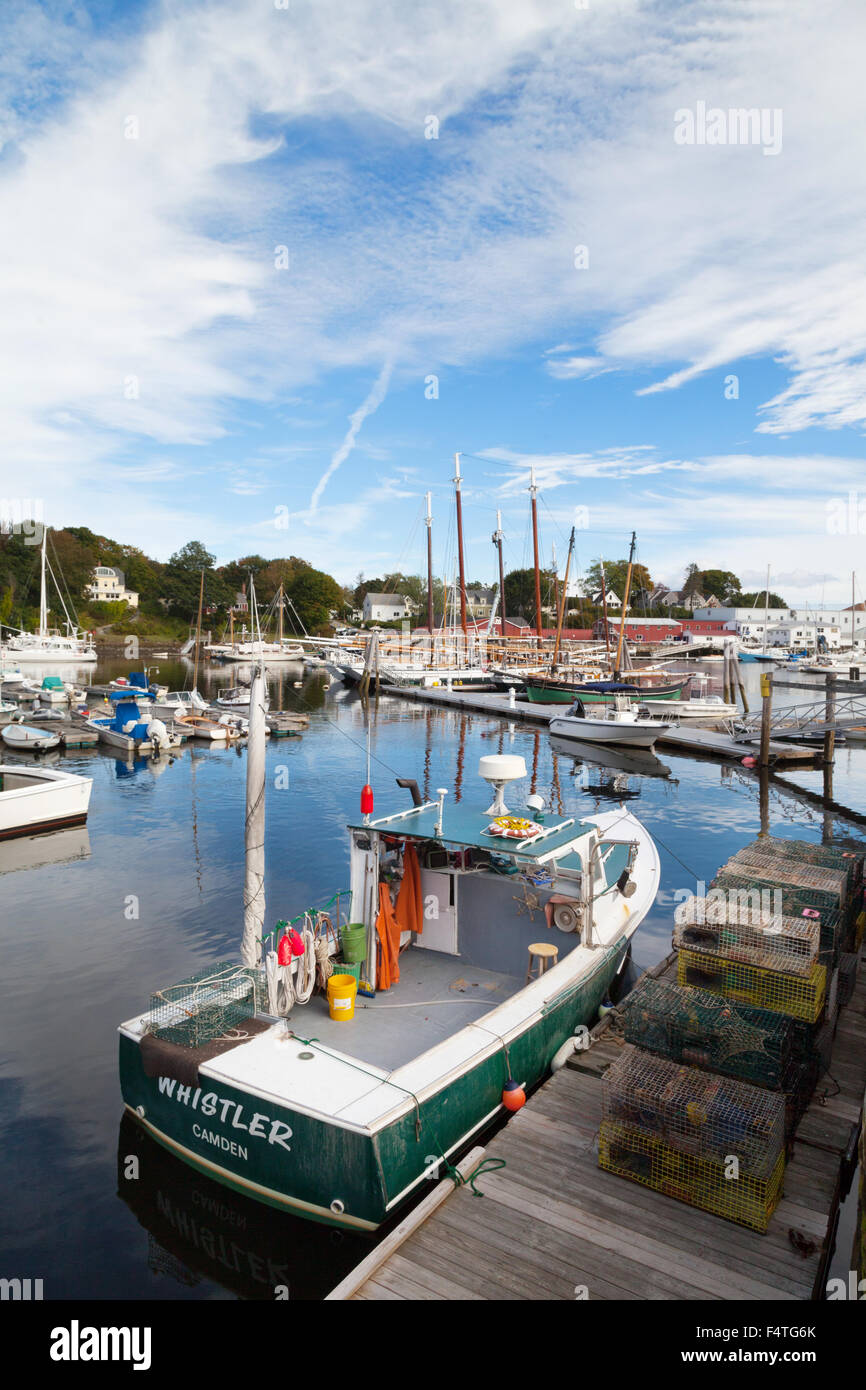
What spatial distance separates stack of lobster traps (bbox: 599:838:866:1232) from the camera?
20.2ft

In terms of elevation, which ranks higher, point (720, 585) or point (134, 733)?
point (720, 585)

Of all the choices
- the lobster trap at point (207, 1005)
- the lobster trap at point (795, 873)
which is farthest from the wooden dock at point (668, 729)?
the lobster trap at point (207, 1005)

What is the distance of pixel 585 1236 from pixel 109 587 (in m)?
137

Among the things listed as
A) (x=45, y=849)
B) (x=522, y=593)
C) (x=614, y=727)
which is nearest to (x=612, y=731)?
(x=614, y=727)

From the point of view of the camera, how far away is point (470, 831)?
9883mm

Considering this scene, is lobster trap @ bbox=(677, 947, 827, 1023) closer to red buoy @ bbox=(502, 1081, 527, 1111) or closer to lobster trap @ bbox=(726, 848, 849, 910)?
lobster trap @ bbox=(726, 848, 849, 910)

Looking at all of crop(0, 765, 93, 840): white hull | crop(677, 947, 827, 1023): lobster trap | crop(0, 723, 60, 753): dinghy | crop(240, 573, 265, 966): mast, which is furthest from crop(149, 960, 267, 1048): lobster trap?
crop(0, 723, 60, 753): dinghy

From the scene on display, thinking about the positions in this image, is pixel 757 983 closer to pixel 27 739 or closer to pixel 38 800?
pixel 38 800

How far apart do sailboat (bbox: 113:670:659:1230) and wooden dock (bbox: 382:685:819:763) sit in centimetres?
2490

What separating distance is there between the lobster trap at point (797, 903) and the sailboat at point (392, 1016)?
5.66 feet

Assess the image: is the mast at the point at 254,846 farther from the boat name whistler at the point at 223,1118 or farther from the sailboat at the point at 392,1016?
the boat name whistler at the point at 223,1118

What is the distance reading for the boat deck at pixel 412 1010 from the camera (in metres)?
8.41

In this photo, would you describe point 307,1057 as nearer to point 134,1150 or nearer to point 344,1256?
point 344,1256

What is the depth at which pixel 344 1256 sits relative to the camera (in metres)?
7.20
